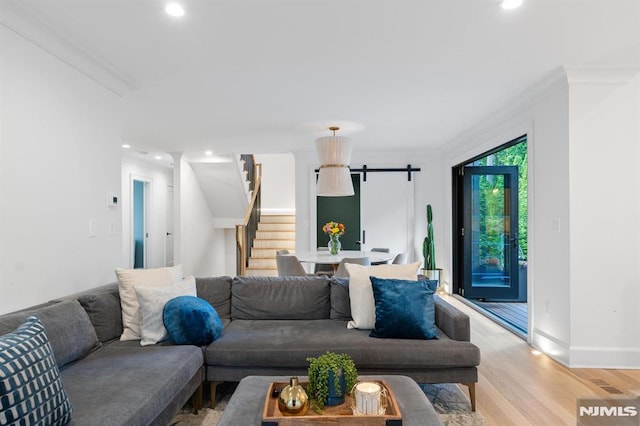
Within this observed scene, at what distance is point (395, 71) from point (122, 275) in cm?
263

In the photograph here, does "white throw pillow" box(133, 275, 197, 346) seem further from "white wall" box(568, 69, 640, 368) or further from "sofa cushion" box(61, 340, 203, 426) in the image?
"white wall" box(568, 69, 640, 368)

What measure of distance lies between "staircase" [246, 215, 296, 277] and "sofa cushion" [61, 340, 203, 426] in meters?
5.19

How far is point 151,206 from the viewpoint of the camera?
307 inches

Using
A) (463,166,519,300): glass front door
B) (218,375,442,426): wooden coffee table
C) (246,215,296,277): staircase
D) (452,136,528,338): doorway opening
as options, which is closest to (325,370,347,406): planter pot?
(218,375,442,426): wooden coffee table

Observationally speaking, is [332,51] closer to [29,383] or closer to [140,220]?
[29,383]

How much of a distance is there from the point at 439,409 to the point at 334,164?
290 cm

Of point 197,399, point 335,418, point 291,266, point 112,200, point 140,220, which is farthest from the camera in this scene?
point 140,220

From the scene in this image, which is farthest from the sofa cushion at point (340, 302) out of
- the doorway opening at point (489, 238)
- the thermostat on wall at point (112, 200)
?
the doorway opening at point (489, 238)

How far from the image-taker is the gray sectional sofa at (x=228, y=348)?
1.78m

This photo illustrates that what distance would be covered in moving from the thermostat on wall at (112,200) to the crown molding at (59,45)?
2.99 feet

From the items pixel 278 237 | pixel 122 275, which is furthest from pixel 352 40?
pixel 278 237

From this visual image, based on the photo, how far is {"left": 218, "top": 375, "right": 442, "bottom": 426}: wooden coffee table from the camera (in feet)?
5.12

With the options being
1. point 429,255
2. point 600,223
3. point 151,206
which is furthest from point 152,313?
point 151,206

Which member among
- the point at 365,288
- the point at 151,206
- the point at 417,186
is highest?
the point at 417,186
